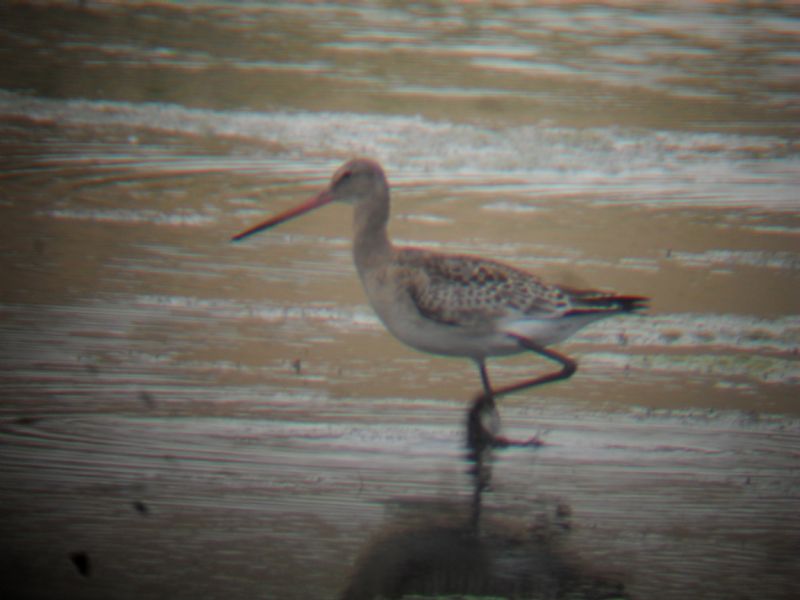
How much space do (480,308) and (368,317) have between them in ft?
5.33

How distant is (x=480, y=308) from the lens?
712 cm

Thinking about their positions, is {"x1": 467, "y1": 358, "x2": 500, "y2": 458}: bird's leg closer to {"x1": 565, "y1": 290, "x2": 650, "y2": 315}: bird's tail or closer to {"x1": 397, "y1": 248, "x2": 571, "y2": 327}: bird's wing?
{"x1": 397, "y1": 248, "x2": 571, "y2": 327}: bird's wing

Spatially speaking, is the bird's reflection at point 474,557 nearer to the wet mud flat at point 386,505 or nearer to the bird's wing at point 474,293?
the wet mud flat at point 386,505

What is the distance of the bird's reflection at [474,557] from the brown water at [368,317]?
20 millimetres

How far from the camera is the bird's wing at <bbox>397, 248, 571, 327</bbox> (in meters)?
7.10

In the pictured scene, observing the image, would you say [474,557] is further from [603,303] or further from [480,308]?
[603,303]

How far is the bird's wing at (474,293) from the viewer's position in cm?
710

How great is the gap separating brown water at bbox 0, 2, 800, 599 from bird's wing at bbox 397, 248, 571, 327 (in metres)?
0.45

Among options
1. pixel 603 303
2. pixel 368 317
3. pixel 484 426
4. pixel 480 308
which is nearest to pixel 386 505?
pixel 484 426

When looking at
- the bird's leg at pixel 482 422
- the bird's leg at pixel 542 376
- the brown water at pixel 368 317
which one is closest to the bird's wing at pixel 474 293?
the bird's leg at pixel 542 376

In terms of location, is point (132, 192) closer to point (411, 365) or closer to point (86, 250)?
point (86, 250)

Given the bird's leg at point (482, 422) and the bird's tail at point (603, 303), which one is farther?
the bird's tail at point (603, 303)

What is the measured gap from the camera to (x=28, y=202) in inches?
426

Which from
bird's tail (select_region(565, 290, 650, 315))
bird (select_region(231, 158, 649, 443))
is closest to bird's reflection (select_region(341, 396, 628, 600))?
bird (select_region(231, 158, 649, 443))
